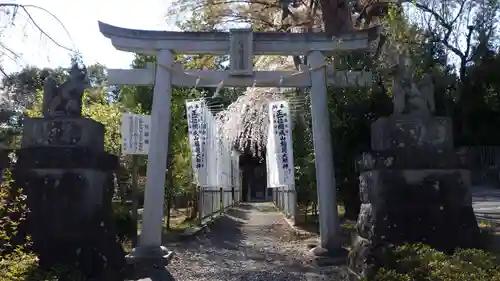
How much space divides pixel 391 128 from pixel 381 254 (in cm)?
157

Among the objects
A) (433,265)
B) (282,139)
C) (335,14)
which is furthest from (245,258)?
(335,14)

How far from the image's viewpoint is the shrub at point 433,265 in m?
4.81

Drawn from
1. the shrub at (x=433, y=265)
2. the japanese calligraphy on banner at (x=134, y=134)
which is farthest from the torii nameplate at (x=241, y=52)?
the shrub at (x=433, y=265)

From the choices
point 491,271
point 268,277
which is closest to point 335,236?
point 268,277

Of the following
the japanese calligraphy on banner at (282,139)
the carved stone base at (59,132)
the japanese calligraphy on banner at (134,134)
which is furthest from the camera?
the japanese calligraphy on banner at (282,139)

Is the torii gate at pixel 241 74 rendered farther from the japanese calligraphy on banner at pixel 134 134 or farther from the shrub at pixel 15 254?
the shrub at pixel 15 254

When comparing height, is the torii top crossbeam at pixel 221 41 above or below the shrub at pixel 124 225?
above

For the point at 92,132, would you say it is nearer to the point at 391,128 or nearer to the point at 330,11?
the point at 391,128

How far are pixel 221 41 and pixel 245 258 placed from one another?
15.2ft

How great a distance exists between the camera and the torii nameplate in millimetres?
9727

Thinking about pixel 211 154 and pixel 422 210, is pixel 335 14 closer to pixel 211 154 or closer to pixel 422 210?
pixel 211 154

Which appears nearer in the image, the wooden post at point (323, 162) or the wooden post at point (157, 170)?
the wooden post at point (157, 170)

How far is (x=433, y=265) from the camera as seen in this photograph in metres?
5.04

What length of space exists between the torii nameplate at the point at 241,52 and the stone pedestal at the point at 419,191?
Result: 4102 mm
